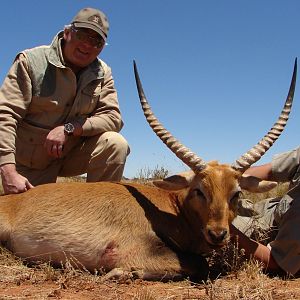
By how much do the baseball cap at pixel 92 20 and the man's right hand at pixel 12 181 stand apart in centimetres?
211

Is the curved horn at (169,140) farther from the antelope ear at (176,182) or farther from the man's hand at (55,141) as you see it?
the man's hand at (55,141)

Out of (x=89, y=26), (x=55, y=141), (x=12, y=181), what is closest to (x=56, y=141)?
(x=55, y=141)

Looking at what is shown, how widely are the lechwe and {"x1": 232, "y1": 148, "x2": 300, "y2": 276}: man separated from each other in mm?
288

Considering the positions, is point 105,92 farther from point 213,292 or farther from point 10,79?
point 213,292

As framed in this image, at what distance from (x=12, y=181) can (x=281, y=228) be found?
308 cm

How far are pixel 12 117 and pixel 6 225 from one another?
1.80 meters

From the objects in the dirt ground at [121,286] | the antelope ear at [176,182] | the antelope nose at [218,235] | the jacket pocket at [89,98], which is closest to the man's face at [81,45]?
the jacket pocket at [89,98]

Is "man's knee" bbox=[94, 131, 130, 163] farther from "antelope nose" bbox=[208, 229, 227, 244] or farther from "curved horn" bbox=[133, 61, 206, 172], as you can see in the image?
"antelope nose" bbox=[208, 229, 227, 244]

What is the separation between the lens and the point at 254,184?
18.8 ft

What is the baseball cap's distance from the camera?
6.93 meters

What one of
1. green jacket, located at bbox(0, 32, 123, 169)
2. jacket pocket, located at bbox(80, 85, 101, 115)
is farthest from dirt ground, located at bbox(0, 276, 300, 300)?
jacket pocket, located at bbox(80, 85, 101, 115)

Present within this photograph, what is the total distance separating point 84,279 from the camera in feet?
15.8

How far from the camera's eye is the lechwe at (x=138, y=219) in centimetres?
511

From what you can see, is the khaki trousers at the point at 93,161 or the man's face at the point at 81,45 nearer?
the man's face at the point at 81,45
